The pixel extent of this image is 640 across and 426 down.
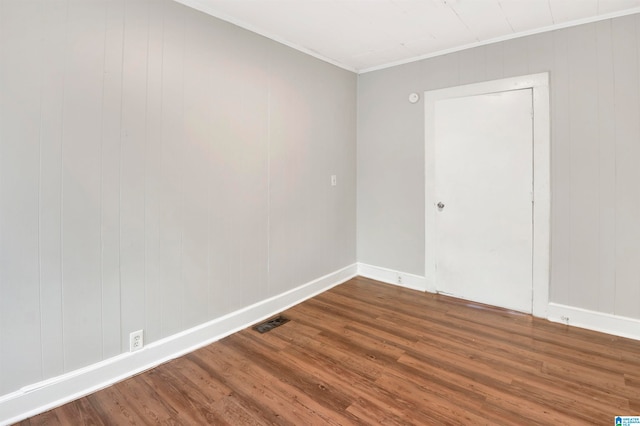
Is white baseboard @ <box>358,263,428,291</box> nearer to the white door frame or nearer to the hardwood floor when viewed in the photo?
the hardwood floor

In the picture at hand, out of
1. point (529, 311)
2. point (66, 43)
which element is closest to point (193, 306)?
point (66, 43)

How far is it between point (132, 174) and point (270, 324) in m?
1.63

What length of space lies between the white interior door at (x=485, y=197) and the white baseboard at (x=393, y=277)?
0.69 feet

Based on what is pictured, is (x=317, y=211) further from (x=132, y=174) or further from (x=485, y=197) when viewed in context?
(x=132, y=174)

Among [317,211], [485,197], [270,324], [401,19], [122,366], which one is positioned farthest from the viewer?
[317,211]

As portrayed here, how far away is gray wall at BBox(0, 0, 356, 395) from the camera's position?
1750 mm

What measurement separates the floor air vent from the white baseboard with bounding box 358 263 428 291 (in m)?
1.47

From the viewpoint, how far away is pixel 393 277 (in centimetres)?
393

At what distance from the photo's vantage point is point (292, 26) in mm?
2793

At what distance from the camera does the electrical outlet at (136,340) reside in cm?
217

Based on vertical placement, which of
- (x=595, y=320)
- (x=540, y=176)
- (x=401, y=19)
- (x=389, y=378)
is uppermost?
(x=401, y=19)

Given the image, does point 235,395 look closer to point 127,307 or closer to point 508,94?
point 127,307

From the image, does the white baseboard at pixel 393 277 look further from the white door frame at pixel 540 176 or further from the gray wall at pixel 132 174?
the gray wall at pixel 132 174

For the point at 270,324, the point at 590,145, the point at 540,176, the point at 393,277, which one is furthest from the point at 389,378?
the point at 590,145
